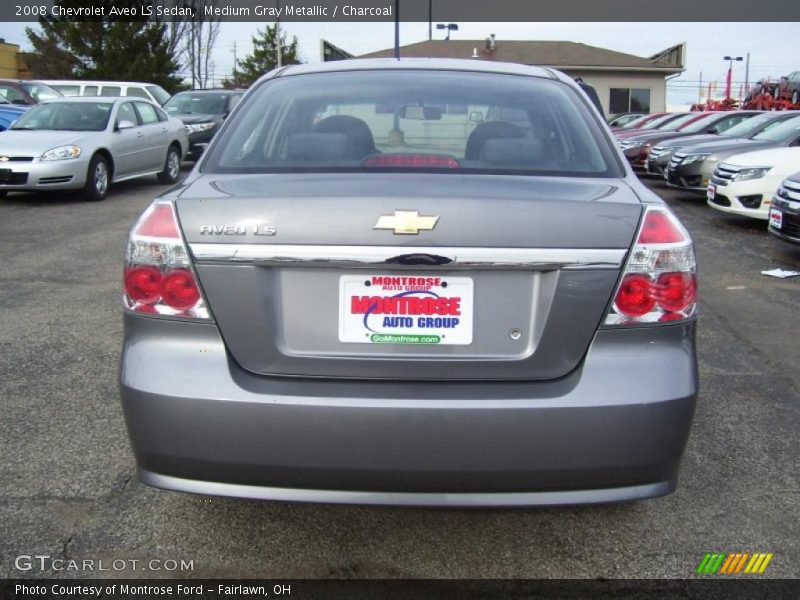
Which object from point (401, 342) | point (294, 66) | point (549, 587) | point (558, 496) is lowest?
point (549, 587)

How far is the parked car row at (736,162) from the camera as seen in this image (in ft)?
26.4

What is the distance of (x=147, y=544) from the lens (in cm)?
280

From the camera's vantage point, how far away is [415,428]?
2252mm

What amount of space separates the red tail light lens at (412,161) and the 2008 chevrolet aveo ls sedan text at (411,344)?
407mm

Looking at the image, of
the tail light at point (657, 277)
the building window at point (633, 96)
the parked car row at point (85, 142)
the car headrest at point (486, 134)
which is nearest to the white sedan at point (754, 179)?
the parked car row at point (85, 142)

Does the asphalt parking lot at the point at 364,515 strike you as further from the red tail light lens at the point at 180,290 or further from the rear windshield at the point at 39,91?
the rear windshield at the point at 39,91

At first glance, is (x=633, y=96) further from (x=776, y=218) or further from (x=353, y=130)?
(x=353, y=130)

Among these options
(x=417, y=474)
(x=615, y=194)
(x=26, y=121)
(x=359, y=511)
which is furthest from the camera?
(x=26, y=121)

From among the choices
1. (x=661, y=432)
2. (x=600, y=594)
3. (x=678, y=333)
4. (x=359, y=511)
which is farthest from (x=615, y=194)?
(x=359, y=511)

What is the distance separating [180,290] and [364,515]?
3.73 ft

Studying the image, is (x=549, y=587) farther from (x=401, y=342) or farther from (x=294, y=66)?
(x=294, y=66)

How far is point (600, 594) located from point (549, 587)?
15 cm

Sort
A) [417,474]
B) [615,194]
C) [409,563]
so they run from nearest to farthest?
[417,474], [615,194], [409,563]

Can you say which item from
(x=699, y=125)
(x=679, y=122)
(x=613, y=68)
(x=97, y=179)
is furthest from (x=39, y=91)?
(x=613, y=68)
